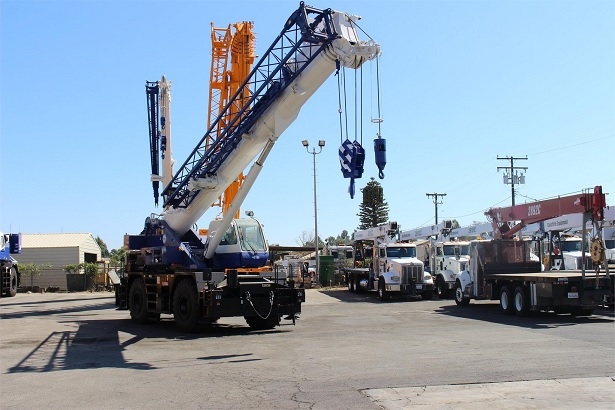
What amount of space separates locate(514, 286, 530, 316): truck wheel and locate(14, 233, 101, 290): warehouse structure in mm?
32987

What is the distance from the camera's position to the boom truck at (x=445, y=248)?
104 ft

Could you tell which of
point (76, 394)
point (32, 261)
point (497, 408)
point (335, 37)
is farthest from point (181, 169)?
point (32, 261)

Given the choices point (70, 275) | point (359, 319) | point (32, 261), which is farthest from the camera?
point (32, 261)

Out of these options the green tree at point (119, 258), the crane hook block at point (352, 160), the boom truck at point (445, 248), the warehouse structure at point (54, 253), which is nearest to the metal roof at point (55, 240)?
the warehouse structure at point (54, 253)

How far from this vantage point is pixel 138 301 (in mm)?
21875

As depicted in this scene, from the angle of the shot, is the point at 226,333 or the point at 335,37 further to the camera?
the point at 226,333

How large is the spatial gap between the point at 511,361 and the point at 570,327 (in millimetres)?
6722

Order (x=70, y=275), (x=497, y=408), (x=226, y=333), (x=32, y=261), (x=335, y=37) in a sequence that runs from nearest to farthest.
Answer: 1. (x=497, y=408)
2. (x=335, y=37)
3. (x=226, y=333)
4. (x=70, y=275)
5. (x=32, y=261)

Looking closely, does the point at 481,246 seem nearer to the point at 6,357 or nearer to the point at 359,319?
the point at 359,319

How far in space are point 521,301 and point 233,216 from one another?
31.8 feet

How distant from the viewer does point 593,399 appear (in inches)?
358

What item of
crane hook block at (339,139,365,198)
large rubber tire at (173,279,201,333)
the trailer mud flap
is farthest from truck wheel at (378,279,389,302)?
crane hook block at (339,139,365,198)

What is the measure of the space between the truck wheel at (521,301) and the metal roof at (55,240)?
132 feet

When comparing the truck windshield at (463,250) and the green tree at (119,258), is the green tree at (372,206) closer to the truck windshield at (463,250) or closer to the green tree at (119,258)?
the green tree at (119,258)
